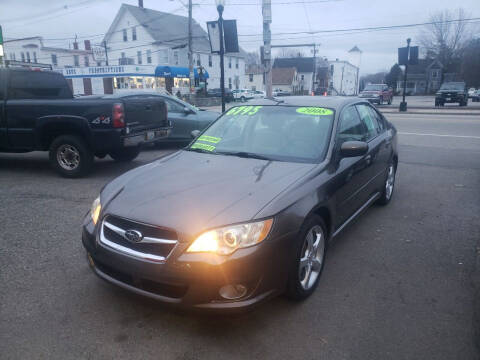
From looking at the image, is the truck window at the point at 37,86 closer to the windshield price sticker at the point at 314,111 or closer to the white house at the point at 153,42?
the windshield price sticker at the point at 314,111

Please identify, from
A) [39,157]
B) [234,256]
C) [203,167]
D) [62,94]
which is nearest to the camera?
[234,256]

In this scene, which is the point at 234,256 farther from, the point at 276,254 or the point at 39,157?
the point at 39,157

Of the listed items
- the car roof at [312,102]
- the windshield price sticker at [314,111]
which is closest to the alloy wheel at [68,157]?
the car roof at [312,102]

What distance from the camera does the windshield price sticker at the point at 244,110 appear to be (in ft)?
14.3

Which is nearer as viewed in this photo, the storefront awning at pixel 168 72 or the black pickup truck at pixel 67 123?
the black pickup truck at pixel 67 123

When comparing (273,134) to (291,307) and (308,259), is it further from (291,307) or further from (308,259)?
(291,307)

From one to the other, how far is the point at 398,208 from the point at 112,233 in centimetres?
417

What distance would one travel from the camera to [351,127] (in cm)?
425

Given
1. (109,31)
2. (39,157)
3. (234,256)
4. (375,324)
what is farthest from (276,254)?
(109,31)

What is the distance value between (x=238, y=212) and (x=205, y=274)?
0.47 meters

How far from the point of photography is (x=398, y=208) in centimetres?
548

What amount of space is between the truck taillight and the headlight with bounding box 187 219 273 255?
15.5ft

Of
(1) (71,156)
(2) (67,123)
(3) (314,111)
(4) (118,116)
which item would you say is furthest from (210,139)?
(1) (71,156)

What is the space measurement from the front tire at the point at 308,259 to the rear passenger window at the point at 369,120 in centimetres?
193
